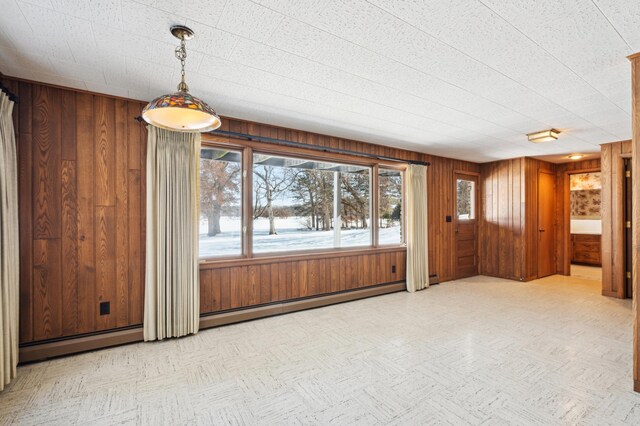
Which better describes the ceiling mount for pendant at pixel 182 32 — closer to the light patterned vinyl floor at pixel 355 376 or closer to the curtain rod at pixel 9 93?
the curtain rod at pixel 9 93

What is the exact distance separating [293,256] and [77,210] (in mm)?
2413

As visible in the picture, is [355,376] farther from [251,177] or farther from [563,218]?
[563,218]

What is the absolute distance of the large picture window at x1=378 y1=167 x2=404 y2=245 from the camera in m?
5.22

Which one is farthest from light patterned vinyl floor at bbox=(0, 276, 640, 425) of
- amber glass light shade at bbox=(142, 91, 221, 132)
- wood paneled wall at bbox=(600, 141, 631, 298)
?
amber glass light shade at bbox=(142, 91, 221, 132)

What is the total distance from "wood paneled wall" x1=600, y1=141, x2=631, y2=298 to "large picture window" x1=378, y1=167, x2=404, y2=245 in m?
3.26

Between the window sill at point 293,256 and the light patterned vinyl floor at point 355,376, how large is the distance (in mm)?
743

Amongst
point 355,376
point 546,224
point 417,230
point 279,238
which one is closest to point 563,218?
point 546,224

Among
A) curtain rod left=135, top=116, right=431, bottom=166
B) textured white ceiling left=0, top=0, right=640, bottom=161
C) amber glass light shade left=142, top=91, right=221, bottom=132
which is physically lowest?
amber glass light shade left=142, top=91, right=221, bottom=132

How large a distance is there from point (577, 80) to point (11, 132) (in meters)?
4.71

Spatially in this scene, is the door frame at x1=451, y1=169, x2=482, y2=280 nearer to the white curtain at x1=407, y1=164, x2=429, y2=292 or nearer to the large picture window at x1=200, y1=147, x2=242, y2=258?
the white curtain at x1=407, y1=164, x2=429, y2=292

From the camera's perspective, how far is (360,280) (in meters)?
4.81

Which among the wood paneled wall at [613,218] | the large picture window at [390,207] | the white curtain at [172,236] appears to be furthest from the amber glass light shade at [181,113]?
the wood paneled wall at [613,218]

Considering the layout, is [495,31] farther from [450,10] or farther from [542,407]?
[542,407]

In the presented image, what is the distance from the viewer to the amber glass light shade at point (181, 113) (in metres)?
1.74
